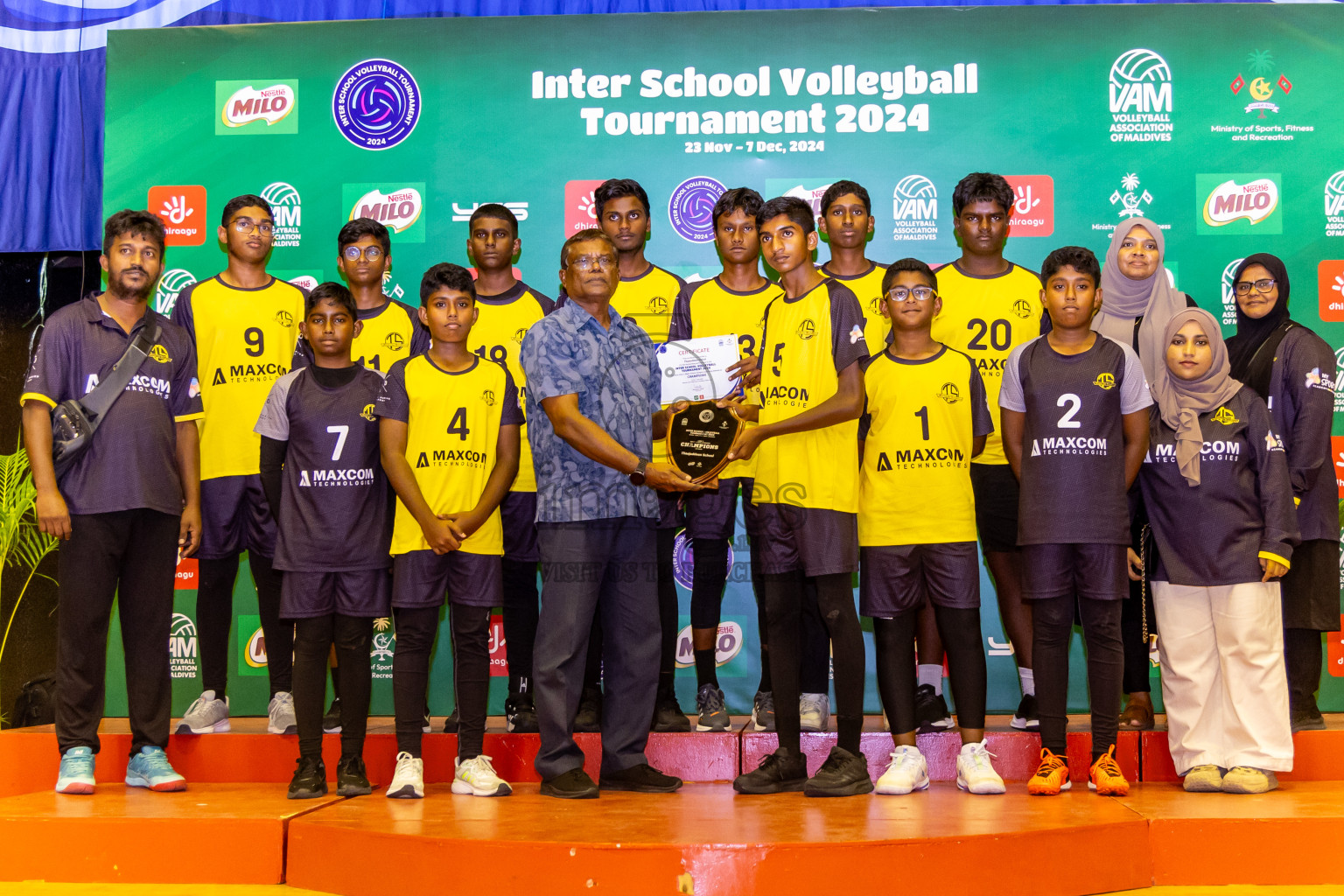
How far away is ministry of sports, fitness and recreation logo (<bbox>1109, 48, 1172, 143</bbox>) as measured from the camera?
525 centimetres

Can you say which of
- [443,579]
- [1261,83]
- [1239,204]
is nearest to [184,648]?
[443,579]

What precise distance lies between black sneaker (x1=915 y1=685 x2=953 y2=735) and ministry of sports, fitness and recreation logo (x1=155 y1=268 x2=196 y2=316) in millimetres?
4041

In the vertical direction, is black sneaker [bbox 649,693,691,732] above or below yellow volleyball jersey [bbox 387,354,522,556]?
below

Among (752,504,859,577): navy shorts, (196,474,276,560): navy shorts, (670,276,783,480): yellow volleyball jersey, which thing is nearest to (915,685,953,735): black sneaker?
(752,504,859,577): navy shorts

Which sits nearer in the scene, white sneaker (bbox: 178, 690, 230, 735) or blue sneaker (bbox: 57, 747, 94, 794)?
blue sneaker (bbox: 57, 747, 94, 794)

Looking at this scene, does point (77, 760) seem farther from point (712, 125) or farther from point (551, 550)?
point (712, 125)

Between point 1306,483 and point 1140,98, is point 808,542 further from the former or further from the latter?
point 1140,98

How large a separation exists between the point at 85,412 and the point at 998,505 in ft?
10.9

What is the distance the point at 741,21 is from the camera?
17.7ft

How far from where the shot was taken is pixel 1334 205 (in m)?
5.21

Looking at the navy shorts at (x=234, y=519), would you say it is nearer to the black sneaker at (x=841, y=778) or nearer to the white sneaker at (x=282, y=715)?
the white sneaker at (x=282, y=715)

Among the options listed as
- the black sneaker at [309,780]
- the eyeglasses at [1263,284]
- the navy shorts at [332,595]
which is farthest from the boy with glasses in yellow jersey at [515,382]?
the eyeglasses at [1263,284]

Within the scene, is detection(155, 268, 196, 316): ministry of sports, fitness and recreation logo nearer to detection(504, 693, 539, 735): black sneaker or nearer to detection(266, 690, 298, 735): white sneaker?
detection(266, 690, 298, 735): white sneaker

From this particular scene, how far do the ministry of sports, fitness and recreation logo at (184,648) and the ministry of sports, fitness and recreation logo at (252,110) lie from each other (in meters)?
2.48
